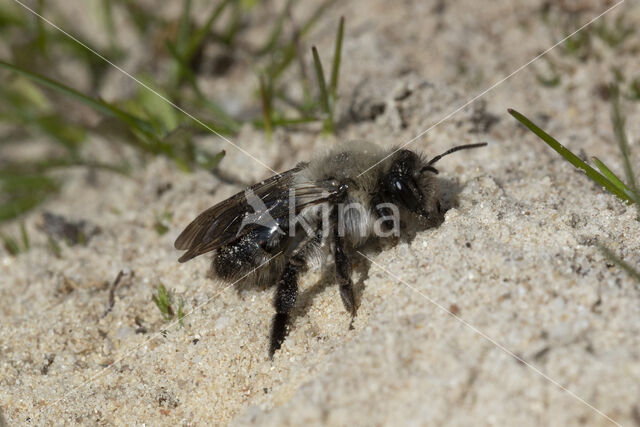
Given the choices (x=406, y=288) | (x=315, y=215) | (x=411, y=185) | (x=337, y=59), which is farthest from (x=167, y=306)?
(x=337, y=59)

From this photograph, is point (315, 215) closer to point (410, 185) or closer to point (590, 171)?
point (410, 185)

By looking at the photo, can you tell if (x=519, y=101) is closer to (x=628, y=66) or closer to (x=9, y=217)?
(x=628, y=66)

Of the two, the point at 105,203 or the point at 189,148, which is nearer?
the point at 189,148

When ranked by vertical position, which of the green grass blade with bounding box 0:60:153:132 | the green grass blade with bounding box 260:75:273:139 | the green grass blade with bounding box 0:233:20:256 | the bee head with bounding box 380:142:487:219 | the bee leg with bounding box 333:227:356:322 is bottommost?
the bee leg with bounding box 333:227:356:322

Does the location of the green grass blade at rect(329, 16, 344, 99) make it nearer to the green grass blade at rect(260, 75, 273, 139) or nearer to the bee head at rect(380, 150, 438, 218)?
the green grass blade at rect(260, 75, 273, 139)

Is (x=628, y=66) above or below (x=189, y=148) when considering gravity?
below

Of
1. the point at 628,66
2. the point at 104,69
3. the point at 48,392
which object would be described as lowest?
the point at 628,66

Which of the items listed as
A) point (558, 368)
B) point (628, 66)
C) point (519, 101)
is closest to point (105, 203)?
point (519, 101)

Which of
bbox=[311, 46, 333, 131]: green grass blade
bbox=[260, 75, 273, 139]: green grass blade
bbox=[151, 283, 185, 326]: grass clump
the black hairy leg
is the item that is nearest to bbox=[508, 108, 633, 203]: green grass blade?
the black hairy leg
